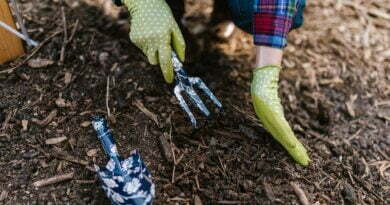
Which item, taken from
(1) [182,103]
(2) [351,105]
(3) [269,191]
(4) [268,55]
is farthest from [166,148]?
(2) [351,105]

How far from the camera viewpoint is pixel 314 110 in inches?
78.2

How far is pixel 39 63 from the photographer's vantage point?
1849 mm

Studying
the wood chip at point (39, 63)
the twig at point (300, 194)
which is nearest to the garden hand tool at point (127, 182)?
the twig at point (300, 194)

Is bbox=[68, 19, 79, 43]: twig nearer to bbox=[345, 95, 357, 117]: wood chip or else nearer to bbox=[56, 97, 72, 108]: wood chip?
bbox=[56, 97, 72, 108]: wood chip

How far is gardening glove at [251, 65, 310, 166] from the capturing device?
1622 mm

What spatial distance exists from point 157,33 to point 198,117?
1.27 feet

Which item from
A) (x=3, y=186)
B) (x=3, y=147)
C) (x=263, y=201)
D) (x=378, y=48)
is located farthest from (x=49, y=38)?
(x=378, y=48)

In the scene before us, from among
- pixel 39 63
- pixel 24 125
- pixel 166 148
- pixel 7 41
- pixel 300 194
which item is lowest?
pixel 300 194

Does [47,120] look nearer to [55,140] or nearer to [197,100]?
[55,140]

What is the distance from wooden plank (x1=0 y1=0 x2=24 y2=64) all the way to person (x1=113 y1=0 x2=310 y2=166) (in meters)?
0.48

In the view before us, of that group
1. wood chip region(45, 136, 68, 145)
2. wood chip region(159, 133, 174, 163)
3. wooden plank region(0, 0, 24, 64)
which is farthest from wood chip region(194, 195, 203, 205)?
wooden plank region(0, 0, 24, 64)

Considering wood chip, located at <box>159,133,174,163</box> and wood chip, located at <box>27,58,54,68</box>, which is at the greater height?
wood chip, located at <box>27,58,54,68</box>

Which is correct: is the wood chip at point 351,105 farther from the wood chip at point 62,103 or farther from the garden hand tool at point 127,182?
the wood chip at point 62,103

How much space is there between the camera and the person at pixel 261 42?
61.9 inches
